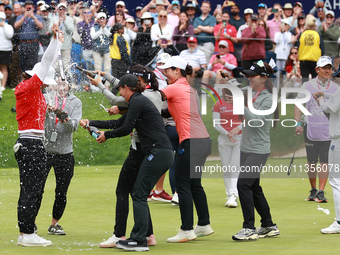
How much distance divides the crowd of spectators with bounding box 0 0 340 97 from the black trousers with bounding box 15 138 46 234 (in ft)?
34.5

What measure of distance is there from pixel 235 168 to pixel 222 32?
29.6ft

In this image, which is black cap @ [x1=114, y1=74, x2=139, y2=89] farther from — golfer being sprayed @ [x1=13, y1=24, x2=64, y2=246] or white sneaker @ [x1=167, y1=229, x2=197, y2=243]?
white sneaker @ [x1=167, y1=229, x2=197, y2=243]

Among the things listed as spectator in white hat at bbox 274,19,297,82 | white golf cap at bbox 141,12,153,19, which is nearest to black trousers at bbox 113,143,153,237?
white golf cap at bbox 141,12,153,19

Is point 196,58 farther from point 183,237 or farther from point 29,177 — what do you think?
point 29,177

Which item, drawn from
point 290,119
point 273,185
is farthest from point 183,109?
point 290,119

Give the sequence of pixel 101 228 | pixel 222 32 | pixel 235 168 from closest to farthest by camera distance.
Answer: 1. pixel 101 228
2. pixel 235 168
3. pixel 222 32

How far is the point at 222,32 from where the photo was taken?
808 inches

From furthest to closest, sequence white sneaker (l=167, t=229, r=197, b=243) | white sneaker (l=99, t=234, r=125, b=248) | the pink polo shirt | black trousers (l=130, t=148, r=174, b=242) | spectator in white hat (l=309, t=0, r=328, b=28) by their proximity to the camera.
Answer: spectator in white hat (l=309, t=0, r=328, b=28)
the pink polo shirt
white sneaker (l=167, t=229, r=197, b=243)
white sneaker (l=99, t=234, r=125, b=248)
black trousers (l=130, t=148, r=174, b=242)

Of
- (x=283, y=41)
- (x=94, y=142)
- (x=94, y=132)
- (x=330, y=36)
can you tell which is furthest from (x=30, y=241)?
(x=330, y=36)

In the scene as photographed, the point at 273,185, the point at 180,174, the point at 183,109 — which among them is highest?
the point at 183,109

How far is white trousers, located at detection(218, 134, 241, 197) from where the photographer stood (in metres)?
12.1

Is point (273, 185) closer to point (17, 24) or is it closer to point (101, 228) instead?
point (101, 228)

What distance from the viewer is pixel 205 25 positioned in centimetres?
2086

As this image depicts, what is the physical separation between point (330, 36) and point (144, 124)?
13439 millimetres
